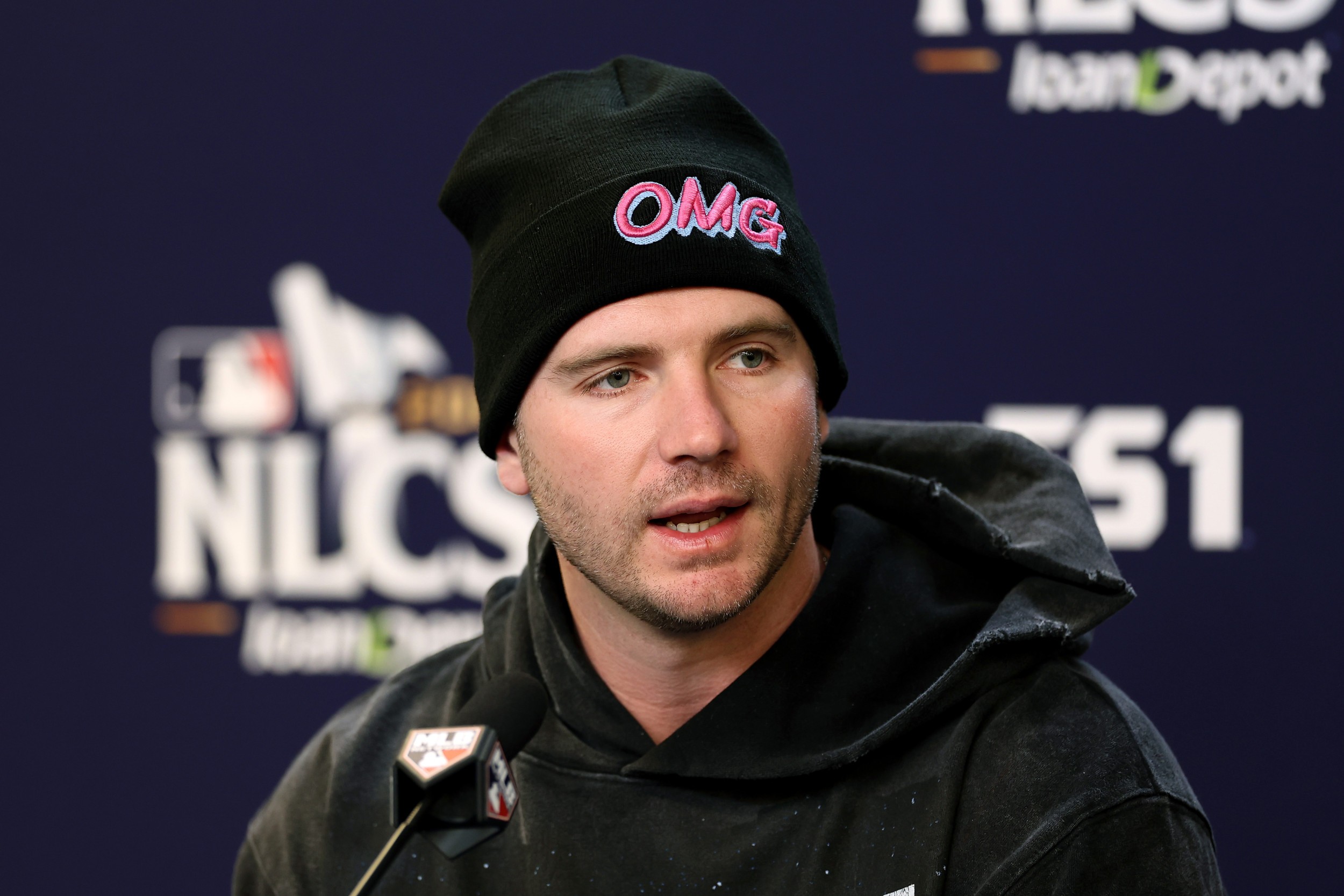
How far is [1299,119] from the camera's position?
1.83 metres

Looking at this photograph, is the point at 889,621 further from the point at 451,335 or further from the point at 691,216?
the point at 451,335

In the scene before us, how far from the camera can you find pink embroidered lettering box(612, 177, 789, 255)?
103 centimetres

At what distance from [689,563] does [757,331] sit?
0.61 ft

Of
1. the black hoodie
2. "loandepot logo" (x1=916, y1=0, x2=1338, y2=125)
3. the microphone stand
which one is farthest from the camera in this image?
"loandepot logo" (x1=916, y1=0, x2=1338, y2=125)

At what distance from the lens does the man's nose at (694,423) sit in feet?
3.19

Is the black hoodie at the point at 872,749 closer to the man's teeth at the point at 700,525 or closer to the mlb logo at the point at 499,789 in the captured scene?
the man's teeth at the point at 700,525

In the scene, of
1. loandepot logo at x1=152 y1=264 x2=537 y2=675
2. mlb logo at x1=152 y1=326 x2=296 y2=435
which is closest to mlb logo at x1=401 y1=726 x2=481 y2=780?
loandepot logo at x1=152 y1=264 x2=537 y2=675

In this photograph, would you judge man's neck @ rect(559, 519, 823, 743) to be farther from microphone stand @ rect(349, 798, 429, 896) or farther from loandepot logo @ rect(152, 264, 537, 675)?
loandepot logo @ rect(152, 264, 537, 675)

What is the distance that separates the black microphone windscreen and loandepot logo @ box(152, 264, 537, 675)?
114 centimetres

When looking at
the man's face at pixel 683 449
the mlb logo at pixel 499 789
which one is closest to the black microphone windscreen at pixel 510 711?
the mlb logo at pixel 499 789

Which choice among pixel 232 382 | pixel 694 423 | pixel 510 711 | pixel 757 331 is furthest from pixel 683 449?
pixel 232 382

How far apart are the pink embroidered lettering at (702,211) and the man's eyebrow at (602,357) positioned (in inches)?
3.7

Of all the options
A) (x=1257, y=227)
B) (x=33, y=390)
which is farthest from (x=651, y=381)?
(x=33, y=390)

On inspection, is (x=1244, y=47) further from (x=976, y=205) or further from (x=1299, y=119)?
(x=976, y=205)
